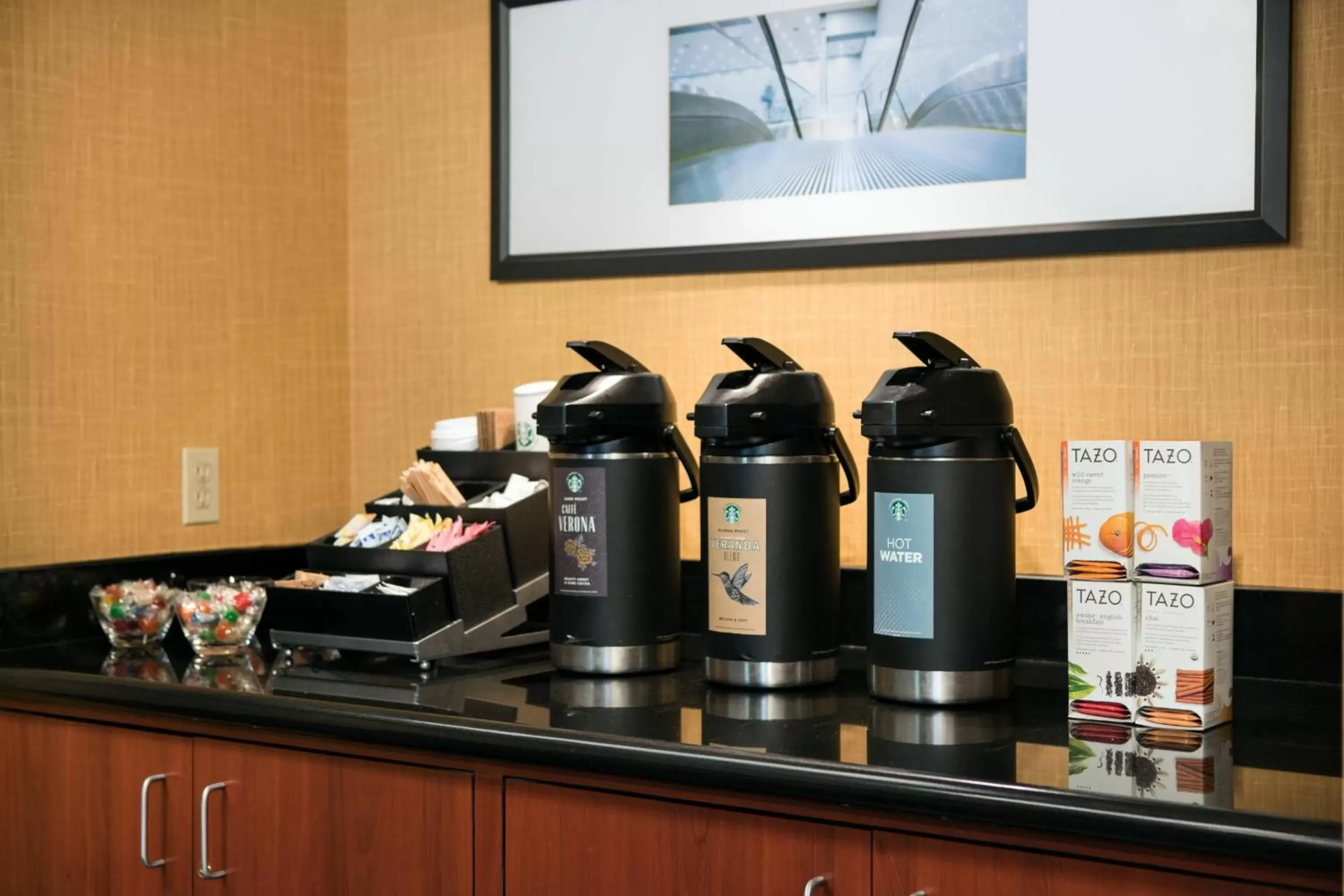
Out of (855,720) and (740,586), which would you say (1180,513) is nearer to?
(855,720)

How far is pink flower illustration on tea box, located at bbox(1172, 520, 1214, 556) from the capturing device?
1303 mm

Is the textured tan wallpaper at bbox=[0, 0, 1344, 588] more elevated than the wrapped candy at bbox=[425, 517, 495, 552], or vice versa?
the textured tan wallpaper at bbox=[0, 0, 1344, 588]

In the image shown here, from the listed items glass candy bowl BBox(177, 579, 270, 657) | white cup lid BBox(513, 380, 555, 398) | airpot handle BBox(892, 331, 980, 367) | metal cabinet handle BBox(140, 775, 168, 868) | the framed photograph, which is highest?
the framed photograph

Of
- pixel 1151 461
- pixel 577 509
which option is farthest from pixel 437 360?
pixel 1151 461

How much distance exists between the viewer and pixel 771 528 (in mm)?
1521

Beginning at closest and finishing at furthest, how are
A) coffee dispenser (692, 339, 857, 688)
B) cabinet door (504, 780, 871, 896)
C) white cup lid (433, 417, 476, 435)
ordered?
1. cabinet door (504, 780, 871, 896)
2. coffee dispenser (692, 339, 857, 688)
3. white cup lid (433, 417, 476, 435)

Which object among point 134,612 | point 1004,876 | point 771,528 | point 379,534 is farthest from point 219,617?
point 1004,876

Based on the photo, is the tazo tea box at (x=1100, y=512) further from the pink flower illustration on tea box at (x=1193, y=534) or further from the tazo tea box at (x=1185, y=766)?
the tazo tea box at (x=1185, y=766)

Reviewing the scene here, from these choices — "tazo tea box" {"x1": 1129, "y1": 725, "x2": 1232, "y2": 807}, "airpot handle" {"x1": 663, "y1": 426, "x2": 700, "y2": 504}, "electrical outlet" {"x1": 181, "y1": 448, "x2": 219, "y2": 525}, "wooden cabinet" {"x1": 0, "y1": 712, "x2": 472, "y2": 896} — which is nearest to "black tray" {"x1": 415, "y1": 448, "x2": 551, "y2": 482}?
"airpot handle" {"x1": 663, "y1": 426, "x2": 700, "y2": 504}

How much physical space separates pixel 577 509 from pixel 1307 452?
853 mm

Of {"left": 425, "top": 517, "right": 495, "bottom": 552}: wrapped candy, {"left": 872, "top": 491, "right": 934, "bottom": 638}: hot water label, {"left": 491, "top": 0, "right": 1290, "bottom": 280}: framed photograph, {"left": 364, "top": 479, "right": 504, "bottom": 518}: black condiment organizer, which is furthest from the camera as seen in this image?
{"left": 364, "top": 479, "right": 504, "bottom": 518}: black condiment organizer

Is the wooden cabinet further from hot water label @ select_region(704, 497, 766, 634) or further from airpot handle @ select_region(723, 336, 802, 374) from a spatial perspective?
airpot handle @ select_region(723, 336, 802, 374)

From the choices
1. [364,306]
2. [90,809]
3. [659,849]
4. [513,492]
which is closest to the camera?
[659,849]

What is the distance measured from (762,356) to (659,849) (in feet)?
1.88
